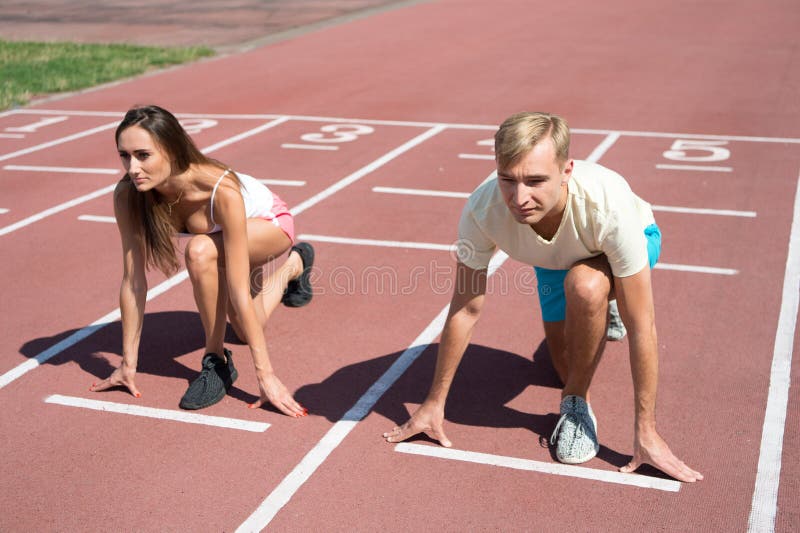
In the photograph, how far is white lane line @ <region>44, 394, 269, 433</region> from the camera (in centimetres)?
479

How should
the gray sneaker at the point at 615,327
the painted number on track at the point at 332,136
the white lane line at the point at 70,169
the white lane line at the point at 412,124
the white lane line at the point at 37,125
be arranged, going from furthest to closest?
the white lane line at the point at 37,125, the painted number on track at the point at 332,136, the white lane line at the point at 412,124, the white lane line at the point at 70,169, the gray sneaker at the point at 615,327

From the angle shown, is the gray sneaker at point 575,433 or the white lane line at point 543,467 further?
the gray sneaker at point 575,433

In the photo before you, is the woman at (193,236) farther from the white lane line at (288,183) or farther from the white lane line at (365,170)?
the white lane line at (288,183)

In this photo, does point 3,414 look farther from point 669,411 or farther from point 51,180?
point 51,180

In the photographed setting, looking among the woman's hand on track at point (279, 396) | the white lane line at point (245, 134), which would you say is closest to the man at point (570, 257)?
the woman's hand on track at point (279, 396)

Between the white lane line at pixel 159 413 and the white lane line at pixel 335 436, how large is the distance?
1.27ft

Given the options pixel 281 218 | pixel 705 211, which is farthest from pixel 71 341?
pixel 705 211

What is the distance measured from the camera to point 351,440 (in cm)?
462

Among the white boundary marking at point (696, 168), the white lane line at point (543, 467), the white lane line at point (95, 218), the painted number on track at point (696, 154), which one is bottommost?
the white lane line at point (543, 467)

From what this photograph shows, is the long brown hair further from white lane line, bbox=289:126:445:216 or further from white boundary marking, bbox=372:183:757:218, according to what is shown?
white boundary marking, bbox=372:183:757:218

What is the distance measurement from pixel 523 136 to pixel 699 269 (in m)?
3.48

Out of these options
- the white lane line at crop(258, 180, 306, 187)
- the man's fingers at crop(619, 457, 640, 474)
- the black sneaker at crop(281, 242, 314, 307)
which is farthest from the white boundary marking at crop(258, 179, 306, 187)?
the man's fingers at crop(619, 457, 640, 474)

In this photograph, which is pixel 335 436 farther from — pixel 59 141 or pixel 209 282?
pixel 59 141

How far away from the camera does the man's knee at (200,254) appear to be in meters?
4.92
